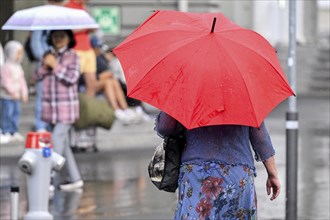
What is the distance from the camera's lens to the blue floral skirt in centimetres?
617

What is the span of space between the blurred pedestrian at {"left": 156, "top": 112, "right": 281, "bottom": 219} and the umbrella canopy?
5.94m

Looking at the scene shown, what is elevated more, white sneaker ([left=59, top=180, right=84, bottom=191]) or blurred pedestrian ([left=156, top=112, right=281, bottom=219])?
blurred pedestrian ([left=156, top=112, right=281, bottom=219])

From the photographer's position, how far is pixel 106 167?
50.6 ft

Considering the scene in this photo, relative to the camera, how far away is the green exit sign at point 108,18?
22.2 m

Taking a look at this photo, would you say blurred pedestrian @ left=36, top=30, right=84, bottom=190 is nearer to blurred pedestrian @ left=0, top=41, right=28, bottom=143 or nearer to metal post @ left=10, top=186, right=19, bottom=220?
metal post @ left=10, top=186, right=19, bottom=220

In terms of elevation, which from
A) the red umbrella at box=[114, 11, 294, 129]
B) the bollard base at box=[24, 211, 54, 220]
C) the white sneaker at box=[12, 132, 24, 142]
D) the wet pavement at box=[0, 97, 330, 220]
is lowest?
the wet pavement at box=[0, 97, 330, 220]

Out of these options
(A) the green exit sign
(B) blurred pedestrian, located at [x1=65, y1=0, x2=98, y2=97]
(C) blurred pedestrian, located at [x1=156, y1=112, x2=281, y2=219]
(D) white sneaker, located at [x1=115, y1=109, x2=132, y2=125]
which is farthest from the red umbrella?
(A) the green exit sign

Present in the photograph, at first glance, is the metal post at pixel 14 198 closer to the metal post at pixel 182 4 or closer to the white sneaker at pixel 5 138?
the white sneaker at pixel 5 138

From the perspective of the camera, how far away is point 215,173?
6.17m

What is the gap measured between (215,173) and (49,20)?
6282 millimetres

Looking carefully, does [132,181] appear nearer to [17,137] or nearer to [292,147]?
[17,137]

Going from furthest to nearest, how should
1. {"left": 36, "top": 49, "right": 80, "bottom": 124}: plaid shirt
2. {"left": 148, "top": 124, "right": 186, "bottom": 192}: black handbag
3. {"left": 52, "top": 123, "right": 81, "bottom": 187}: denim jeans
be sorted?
{"left": 52, "top": 123, "right": 81, "bottom": 187}: denim jeans, {"left": 36, "top": 49, "right": 80, "bottom": 124}: plaid shirt, {"left": 148, "top": 124, "right": 186, "bottom": 192}: black handbag

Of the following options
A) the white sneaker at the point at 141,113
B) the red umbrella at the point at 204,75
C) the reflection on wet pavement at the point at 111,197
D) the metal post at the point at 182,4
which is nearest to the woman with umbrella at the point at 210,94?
the red umbrella at the point at 204,75

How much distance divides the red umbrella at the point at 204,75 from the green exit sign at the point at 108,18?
16.0m
